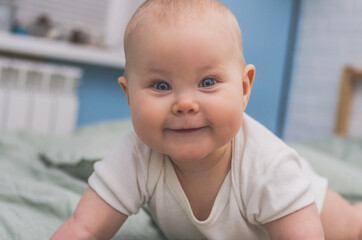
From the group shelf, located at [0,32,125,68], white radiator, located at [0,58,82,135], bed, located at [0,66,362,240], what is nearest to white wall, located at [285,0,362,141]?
bed, located at [0,66,362,240]

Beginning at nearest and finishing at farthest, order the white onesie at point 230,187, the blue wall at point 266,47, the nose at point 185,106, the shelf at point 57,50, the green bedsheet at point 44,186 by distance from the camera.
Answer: the nose at point 185,106 < the white onesie at point 230,187 < the green bedsheet at point 44,186 < the shelf at point 57,50 < the blue wall at point 266,47

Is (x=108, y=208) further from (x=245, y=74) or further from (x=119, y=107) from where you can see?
(x=119, y=107)

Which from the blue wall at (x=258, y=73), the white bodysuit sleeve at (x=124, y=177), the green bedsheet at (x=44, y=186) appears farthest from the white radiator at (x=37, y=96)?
the white bodysuit sleeve at (x=124, y=177)

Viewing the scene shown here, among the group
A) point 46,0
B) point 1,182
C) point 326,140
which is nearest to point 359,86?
point 326,140

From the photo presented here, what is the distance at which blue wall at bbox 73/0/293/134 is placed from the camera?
2414mm

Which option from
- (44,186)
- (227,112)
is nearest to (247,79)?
(227,112)

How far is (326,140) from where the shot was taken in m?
1.97

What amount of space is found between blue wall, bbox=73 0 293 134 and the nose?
5.96 feet

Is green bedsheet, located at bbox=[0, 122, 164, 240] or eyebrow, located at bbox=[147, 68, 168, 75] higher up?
eyebrow, located at bbox=[147, 68, 168, 75]

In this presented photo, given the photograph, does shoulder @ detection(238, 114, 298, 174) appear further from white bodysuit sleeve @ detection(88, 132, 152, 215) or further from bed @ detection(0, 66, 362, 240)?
bed @ detection(0, 66, 362, 240)

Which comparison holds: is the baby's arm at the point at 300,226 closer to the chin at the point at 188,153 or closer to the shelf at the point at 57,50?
the chin at the point at 188,153

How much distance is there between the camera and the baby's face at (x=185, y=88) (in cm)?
58

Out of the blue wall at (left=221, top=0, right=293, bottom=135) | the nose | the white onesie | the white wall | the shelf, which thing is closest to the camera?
the nose

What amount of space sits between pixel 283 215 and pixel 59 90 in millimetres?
1894
